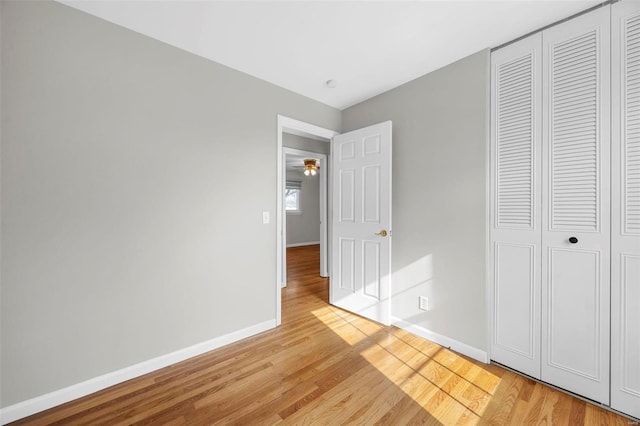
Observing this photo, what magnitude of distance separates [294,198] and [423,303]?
6.42 metres

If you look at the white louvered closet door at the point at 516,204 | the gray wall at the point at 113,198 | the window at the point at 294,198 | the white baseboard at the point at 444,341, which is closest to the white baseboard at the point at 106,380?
the gray wall at the point at 113,198

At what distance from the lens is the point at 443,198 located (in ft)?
7.59

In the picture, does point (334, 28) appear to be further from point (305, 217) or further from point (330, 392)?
point (305, 217)

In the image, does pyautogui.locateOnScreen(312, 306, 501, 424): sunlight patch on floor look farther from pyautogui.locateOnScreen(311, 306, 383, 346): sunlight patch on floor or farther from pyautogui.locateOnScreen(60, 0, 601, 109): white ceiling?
pyautogui.locateOnScreen(60, 0, 601, 109): white ceiling

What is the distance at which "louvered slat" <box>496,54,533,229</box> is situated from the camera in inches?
73.7

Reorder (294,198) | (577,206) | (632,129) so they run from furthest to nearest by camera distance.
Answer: (294,198)
(577,206)
(632,129)

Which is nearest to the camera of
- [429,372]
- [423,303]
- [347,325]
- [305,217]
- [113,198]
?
[113,198]

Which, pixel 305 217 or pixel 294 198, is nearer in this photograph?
pixel 294 198

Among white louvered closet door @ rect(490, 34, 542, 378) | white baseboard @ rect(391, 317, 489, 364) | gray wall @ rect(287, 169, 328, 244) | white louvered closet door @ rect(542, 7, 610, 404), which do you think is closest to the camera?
white louvered closet door @ rect(542, 7, 610, 404)

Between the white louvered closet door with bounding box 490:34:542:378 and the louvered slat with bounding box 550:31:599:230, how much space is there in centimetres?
10

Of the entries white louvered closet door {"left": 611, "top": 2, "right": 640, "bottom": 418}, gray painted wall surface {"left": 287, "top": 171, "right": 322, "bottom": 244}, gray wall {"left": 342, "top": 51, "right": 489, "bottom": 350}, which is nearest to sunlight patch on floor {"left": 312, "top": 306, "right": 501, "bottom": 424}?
gray wall {"left": 342, "top": 51, "right": 489, "bottom": 350}

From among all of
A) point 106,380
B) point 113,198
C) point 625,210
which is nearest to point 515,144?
point 625,210

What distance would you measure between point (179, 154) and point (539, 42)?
2.79 meters

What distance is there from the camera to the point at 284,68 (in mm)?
2375
